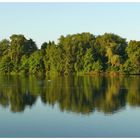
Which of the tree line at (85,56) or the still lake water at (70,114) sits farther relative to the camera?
the tree line at (85,56)

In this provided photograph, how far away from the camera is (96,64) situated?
5131 cm

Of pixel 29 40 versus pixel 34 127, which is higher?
pixel 29 40

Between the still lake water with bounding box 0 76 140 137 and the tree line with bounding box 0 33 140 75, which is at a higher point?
the tree line with bounding box 0 33 140 75

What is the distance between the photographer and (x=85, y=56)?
170 ft

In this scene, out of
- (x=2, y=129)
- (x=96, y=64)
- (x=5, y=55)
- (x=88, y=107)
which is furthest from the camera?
(x=5, y=55)

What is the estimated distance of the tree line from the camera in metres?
50.6

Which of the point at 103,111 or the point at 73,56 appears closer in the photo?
the point at 103,111

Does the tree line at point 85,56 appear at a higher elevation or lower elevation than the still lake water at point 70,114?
higher

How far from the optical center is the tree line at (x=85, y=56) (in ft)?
166

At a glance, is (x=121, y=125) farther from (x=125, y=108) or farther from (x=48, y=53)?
(x=48, y=53)

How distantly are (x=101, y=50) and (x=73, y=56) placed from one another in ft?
11.0

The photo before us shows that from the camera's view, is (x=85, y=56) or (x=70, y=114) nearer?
(x=70, y=114)

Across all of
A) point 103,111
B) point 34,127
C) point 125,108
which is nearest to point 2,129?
point 34,127

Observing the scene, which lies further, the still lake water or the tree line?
the tree line
